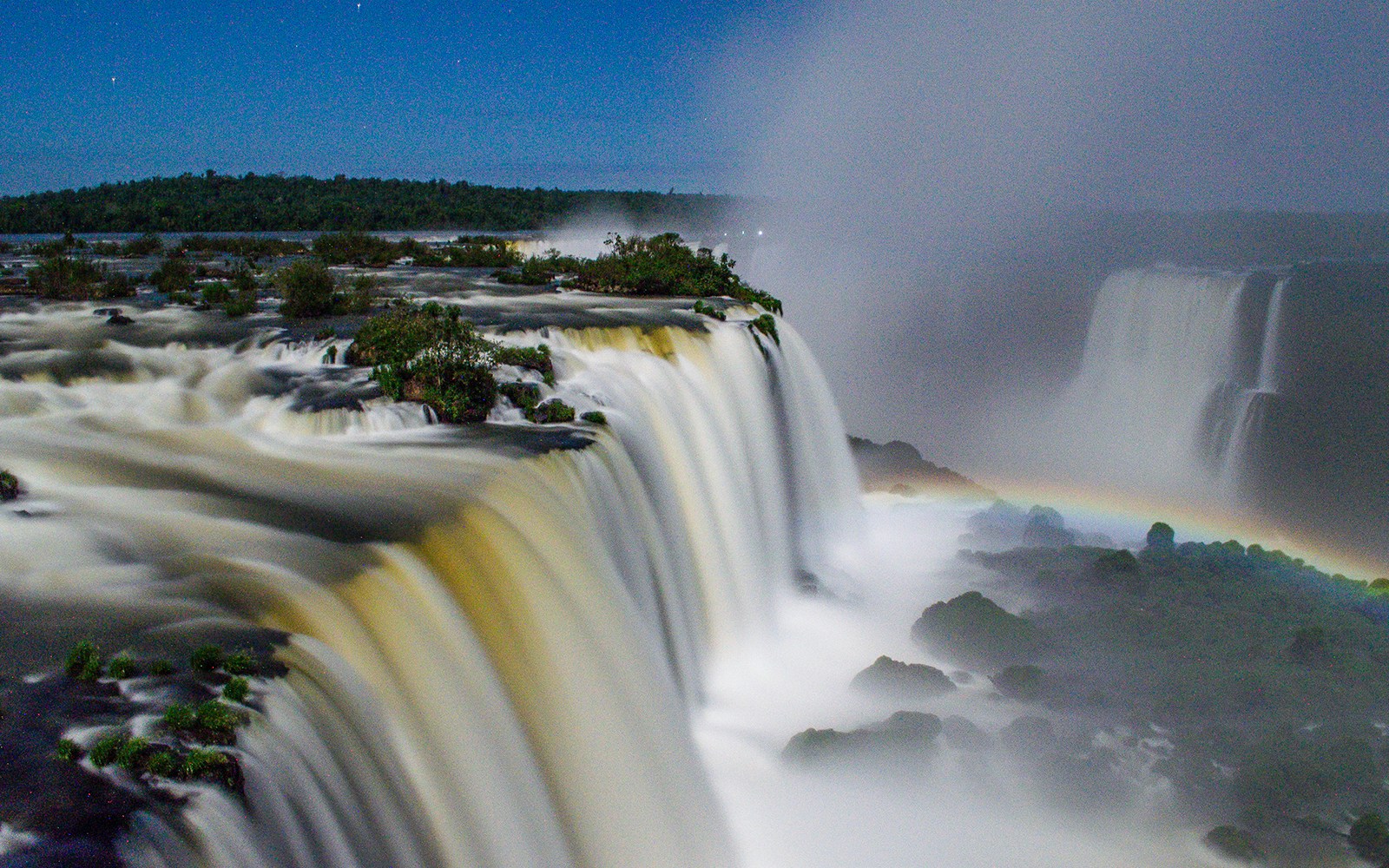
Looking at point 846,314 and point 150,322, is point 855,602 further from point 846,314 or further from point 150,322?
point 846,314

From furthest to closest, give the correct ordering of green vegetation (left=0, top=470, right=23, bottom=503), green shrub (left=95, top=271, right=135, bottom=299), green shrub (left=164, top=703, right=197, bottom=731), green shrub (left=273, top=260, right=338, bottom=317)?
green shrub (left=95, top=271, right=135, bottom=299) < green shrub (left=273, top=260, right=338, bottom=317) < green vegetation (left=0, top=470, right=23, bottom=503) < green shrub (left=164, top=703, right=197, bottom=731)

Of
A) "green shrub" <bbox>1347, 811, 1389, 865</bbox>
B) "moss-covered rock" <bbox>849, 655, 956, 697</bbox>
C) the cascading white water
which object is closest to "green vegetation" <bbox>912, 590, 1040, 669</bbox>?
"moss-covered rock" <bbox>849, 655, 956, 697</bbox>

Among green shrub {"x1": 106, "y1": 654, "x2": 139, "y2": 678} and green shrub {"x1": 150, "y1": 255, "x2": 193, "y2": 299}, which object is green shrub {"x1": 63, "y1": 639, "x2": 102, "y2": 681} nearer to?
green shrub {"x1": 106, "y1": 654, "x2": 139, "y2": 678}

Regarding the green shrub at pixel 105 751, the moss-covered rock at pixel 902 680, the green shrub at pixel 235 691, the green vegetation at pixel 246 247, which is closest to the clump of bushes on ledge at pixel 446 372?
the moss-covered rock at pixel 902 680

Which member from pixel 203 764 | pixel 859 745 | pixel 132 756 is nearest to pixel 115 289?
pixel 859 745

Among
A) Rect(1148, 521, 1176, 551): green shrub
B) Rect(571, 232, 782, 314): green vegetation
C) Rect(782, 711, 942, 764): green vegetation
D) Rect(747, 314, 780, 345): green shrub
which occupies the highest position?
Rect(571, 232, 782, 314): green vegetation
